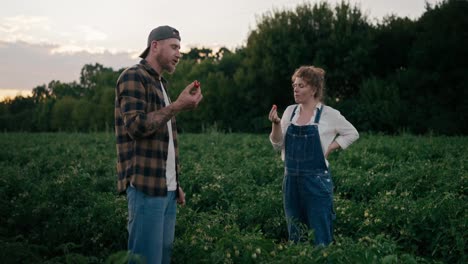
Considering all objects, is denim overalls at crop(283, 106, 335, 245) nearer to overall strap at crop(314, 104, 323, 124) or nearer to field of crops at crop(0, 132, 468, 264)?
overall strap at crop(314, 104, 323, 124)

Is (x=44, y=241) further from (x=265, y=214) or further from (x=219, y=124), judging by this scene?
(x=219, y=124)

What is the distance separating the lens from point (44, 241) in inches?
211

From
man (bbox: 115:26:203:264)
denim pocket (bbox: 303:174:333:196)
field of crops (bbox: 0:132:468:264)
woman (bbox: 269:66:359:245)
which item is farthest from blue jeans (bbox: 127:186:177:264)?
denim pocket (bbox: 303:174:333:196)

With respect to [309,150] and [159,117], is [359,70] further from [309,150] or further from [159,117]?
[159,117]

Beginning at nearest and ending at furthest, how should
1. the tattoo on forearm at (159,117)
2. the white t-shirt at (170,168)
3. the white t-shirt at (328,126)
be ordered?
the tattoo on forearm at (159,117) < the white t-shirt at (170,168) < the white t-shirt at (328,126)

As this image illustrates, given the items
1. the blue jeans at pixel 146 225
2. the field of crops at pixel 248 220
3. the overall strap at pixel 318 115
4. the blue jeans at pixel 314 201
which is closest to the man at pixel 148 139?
the blue jeans at pixel 146 225

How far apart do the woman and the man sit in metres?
1.19

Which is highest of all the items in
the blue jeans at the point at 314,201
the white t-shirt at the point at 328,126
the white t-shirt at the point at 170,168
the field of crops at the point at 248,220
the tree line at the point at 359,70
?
the tree line at the point at 359,70

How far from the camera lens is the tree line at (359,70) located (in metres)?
27.8

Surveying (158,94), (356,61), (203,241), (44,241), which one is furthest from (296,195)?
(356,61)

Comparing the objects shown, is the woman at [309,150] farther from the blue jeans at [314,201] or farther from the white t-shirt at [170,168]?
the white t-shirt at [170,168]

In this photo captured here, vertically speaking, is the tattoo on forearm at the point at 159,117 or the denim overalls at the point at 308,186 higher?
the tattoo on forearm at the point at 159,117

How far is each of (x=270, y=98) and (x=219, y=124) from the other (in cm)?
468

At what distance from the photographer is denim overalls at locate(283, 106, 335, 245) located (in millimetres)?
4199
